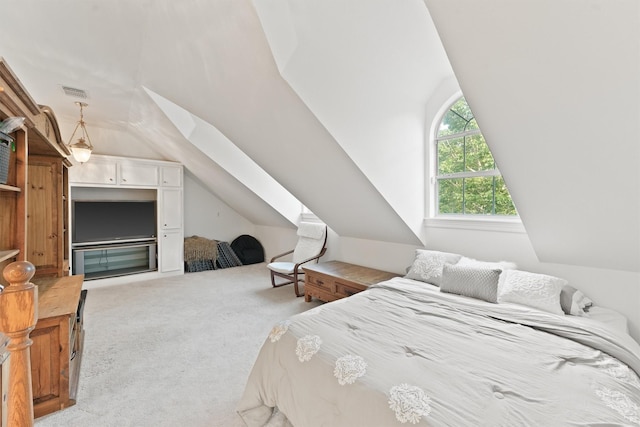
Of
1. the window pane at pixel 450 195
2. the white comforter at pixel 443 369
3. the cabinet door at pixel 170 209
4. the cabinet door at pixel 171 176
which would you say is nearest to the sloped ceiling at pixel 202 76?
the window pane at pixel 450 195

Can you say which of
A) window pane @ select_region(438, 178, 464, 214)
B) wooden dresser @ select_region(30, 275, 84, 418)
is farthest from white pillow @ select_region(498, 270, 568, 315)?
wooden dresser @ select_region(30, 275, 84, 418)

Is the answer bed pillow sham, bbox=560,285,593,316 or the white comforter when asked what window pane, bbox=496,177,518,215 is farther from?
the white comforter

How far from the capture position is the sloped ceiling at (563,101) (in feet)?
4.03

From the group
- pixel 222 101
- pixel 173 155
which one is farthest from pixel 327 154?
pixel 173 155

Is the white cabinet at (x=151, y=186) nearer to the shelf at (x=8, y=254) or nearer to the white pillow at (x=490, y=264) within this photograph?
the shelf at (x=8, y=254)

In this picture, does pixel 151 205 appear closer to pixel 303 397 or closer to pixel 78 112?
pixel 78 112

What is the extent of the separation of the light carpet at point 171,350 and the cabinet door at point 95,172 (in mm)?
1697

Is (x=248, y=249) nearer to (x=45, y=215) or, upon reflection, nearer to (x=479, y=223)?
(x=45, y=215)

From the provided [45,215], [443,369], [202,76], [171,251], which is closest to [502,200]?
[443,369]

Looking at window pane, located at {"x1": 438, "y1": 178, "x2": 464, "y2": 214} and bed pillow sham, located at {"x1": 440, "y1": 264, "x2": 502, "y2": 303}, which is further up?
window pane, located at {"x1": 438, "y1": 178, "x2": 464, "y2": 214}

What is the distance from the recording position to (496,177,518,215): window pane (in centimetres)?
285

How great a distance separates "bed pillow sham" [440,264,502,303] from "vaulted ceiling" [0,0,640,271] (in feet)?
1.81

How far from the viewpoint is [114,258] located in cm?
504

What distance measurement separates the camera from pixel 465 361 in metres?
1.51
